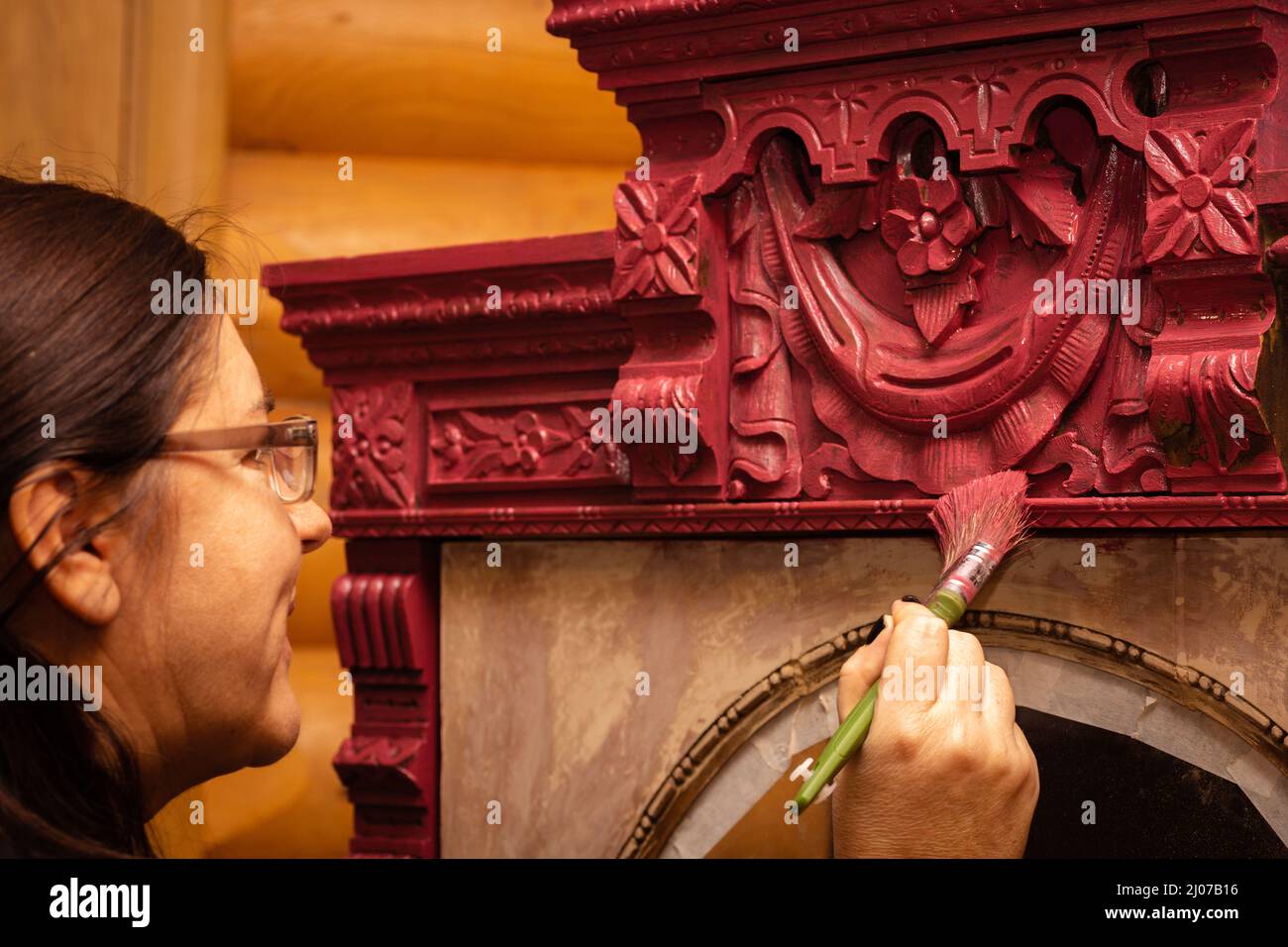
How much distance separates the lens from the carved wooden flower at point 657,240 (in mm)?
2094

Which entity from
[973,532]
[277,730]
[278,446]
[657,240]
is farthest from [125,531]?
[973,532]

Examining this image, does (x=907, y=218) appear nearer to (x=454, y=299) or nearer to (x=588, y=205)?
(x=454, y=299)

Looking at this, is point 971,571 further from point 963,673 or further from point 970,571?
point 963,673

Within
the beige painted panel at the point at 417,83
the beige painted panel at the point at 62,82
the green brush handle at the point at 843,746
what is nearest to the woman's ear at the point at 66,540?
the green brush handle at the point at 843,746

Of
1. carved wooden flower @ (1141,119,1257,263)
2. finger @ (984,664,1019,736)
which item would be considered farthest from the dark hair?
carved wooden flower @ (1141,119,1257,263)

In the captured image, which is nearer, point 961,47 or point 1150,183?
point 1150,183

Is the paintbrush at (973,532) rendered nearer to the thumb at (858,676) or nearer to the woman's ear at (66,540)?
the thumb at (858,676)

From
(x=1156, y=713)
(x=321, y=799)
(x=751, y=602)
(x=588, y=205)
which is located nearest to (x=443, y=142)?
(x=588, y=205)

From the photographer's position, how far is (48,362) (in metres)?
1.36

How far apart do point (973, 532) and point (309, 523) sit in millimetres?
848

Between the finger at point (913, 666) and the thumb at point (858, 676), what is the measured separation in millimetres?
62

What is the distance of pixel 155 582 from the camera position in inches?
59.9

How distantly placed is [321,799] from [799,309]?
200cm

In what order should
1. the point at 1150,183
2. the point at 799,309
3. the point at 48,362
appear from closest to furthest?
the point at 48,362
the point at 1150,183
the point at 799,309
